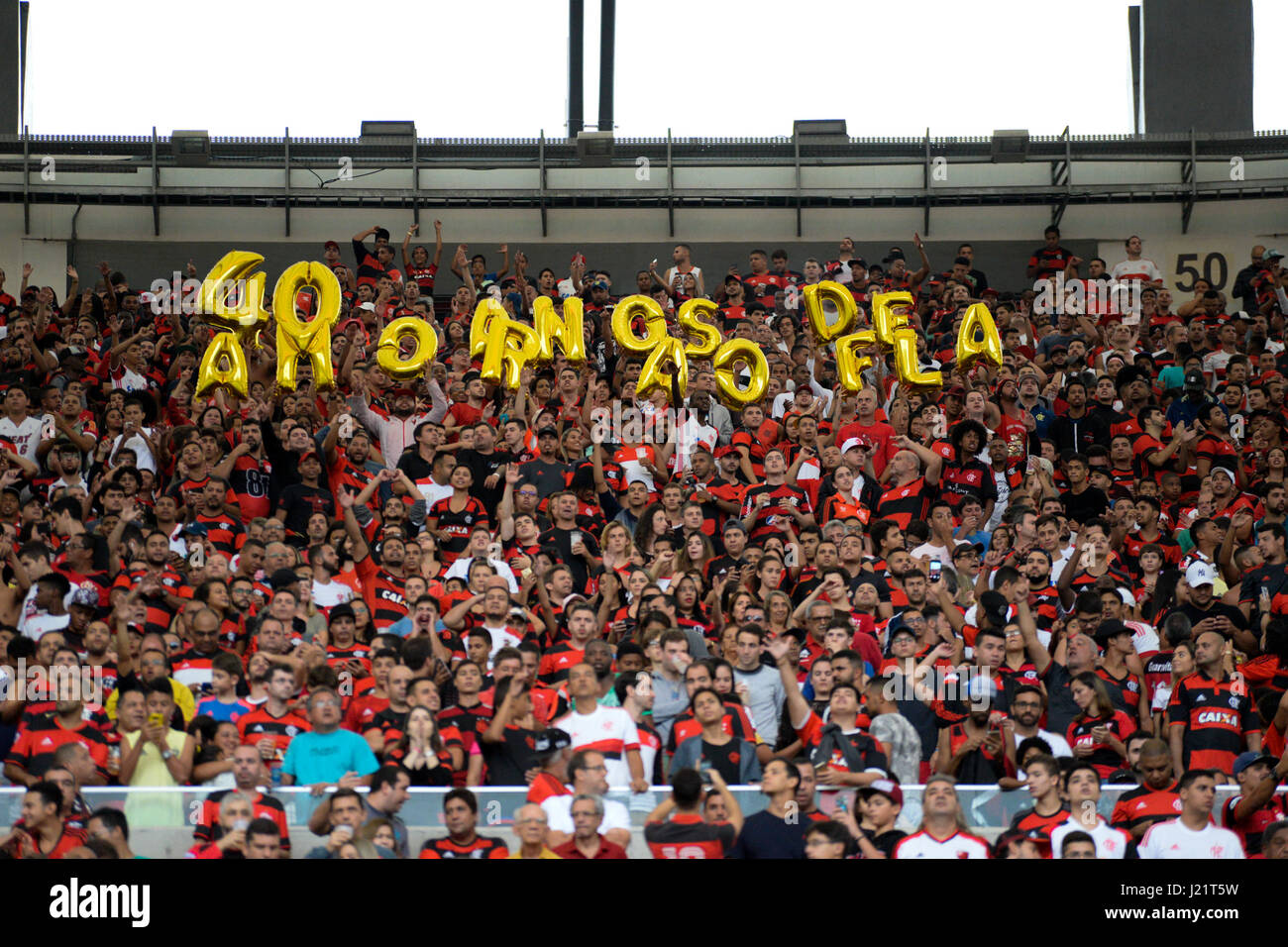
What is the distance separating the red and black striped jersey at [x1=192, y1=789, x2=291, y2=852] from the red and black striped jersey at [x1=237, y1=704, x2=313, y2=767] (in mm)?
851

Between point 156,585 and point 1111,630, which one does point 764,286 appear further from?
point 156,585

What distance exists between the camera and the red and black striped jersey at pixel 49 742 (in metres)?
8.02

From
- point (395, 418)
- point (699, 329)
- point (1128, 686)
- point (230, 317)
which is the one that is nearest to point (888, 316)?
point (699, 329)

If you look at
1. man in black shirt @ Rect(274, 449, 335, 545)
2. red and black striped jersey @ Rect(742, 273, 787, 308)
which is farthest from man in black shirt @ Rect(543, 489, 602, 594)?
red and black striped jersey @ Rect(742, 273, 787, 308)

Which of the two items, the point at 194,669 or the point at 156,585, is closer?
the point at 194,669

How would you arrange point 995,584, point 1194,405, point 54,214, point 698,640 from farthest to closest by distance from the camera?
point 54,214
point 1194,405
point 995,584
point 698,640

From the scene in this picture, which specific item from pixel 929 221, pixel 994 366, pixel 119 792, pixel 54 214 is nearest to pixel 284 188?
pixel 54 214

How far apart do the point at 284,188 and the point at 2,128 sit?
154 inches

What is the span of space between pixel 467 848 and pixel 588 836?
539 mm

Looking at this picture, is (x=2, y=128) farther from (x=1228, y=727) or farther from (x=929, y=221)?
(x=1228, y=727)

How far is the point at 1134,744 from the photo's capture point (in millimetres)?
8422

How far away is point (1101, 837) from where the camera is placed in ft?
24.5

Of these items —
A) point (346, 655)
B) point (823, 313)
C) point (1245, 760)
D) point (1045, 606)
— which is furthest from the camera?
point (823, 313)
